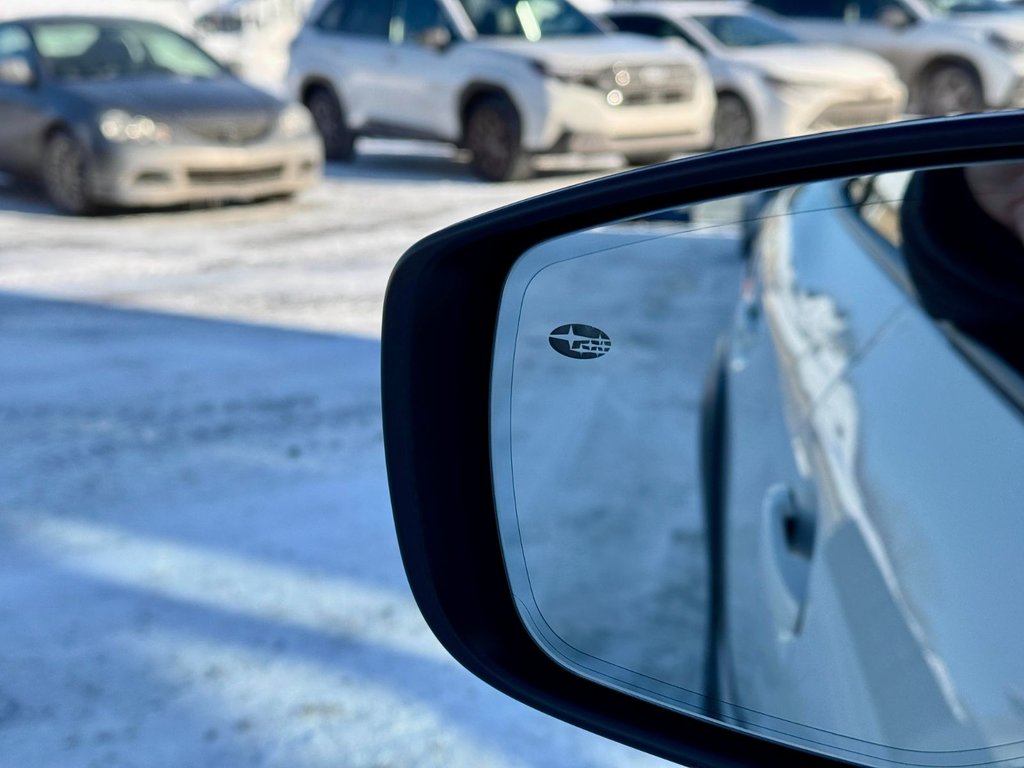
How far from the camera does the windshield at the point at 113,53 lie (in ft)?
29.0

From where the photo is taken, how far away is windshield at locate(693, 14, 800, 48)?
38.5 feet

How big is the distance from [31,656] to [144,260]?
4806 mm

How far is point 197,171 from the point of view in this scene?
8258 mm

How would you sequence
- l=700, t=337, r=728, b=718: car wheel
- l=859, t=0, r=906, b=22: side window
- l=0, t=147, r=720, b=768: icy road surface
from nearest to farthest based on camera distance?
1. l=700, t=337, r=728, b=718: car wheel
2. l=0, t=147, r=720, b=768: icy road surface
3. l=859, t=0, r=906, b=22: side window

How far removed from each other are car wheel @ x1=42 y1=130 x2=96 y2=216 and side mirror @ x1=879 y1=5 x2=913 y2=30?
9310 millimetres

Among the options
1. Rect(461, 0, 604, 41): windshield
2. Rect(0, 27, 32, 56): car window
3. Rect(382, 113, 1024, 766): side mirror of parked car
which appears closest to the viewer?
Rect(382, 113, 1024, 766): side mirror of parked car

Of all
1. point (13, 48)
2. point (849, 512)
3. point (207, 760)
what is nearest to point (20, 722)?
point (207, 760)

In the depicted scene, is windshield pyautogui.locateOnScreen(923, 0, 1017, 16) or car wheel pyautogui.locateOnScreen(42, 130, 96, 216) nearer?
car wheel pyautogui.locateOnScreen(42, 130, 96, 216)

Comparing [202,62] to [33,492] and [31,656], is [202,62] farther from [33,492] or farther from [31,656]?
Result: [31,656]

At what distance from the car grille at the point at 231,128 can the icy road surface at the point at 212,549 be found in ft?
6.60

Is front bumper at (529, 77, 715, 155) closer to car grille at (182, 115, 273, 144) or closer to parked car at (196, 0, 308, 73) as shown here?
car grille at (182, 115, 273, 144)

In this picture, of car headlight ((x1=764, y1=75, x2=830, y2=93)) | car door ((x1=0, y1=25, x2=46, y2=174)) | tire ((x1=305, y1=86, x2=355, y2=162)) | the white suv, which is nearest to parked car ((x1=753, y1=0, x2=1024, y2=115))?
car headlight ((x1=764, y1=75, x2=830, y2=93))

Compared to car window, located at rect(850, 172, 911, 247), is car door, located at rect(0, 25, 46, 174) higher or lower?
lower

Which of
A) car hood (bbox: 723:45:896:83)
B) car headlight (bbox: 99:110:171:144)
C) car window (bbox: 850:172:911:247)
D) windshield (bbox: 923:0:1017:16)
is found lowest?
car headlight (bbox: 99:110:171:144)
